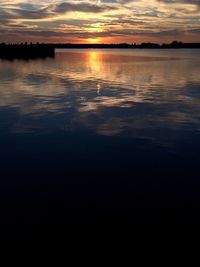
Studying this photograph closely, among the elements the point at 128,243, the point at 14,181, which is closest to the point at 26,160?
the point at 14,181

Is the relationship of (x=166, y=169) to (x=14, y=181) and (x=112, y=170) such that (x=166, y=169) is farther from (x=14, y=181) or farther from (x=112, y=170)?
(x=14, y=181)

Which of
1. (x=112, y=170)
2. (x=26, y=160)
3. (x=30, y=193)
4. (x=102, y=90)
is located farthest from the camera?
(x=102, y=90)

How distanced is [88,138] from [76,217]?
8145 millimetres

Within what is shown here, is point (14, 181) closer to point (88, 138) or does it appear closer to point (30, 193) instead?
point (30, 193)

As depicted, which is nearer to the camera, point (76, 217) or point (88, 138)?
point (76, 217)

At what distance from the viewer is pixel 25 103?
2762 cm

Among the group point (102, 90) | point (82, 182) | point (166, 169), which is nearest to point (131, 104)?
point (102, 90)

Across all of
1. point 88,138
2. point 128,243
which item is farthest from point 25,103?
Result: point 128,243

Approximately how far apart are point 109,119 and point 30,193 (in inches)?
455

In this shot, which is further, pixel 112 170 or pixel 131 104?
pixel 131 104

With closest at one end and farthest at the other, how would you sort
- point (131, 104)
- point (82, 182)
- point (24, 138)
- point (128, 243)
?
1. point (128, 243)
2. point (82, 182)
3. point (24, 138)
4. point (131, 104)

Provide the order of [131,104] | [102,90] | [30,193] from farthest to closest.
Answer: [102,90] < [131,104] < [30,193]

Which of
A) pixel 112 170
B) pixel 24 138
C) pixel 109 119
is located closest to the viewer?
pixel 112 170

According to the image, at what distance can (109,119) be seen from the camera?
21719 mm
